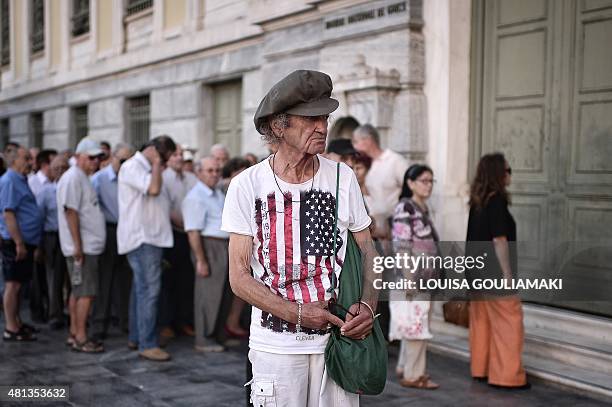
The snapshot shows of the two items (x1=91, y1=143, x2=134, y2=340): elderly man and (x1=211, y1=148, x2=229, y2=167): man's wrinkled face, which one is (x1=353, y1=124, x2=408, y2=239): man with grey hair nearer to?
(x1=211, y1=148, x2=229, y2=167): man's wrinkled face

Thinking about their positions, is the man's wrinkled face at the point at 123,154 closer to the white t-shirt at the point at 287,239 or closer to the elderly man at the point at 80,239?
the elderly man at the point at 80,239

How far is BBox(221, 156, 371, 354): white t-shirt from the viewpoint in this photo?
2.94m

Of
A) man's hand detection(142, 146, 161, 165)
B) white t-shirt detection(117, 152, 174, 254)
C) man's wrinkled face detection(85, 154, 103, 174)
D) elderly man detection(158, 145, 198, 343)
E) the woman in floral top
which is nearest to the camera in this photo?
the woman in floral top

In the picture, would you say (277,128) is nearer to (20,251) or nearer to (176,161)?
(20,251)

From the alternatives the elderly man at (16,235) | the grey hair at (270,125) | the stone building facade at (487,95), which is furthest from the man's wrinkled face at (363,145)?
the grey hair at (270,125)

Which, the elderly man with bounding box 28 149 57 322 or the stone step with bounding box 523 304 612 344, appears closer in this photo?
the stone step with bounding box 523 304 612 344

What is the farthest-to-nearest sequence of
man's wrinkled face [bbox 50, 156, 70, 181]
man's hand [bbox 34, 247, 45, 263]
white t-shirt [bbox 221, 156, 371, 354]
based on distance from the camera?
man's hand [bbox 34, 247, 45, 263], man's wrinkled face [bbox 50, 156, 70, 181], white t-shirt [bbox 221, 156, 371, 354]

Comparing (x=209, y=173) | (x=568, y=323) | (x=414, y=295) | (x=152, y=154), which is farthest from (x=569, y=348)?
(x=152, y=154)

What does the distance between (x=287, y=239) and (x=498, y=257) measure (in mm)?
3255

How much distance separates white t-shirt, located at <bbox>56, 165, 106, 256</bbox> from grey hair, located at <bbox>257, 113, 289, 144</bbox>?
4543 mm

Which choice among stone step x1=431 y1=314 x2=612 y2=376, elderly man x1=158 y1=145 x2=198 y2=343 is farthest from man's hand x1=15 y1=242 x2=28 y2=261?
stone step x1=431 y1=314 x2=612 y2=376

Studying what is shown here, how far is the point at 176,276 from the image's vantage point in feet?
27.4

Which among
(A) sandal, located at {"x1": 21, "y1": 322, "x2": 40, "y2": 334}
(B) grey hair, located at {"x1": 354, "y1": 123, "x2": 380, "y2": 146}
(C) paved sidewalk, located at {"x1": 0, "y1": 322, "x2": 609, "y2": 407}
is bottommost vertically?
(C) paved sidewalk, located at {"x1": 0, "y1": 322, "x2": 609, "y2": 407}

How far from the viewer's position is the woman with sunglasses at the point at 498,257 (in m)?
5.84
